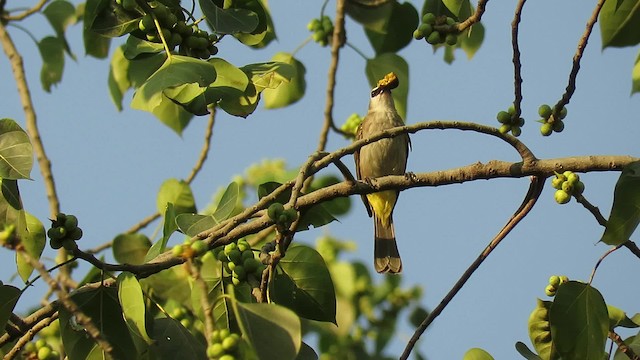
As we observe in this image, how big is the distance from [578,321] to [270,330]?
47.6 inches

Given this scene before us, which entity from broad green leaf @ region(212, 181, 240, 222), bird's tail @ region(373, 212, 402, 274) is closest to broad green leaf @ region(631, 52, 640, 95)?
broad green leaf @ region(212, 181, 240, 222)

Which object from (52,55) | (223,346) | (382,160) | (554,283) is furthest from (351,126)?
(223,346)

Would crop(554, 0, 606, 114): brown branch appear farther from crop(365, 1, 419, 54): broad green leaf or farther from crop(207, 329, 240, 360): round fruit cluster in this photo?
crop(207, 329, 240, 360): round fruit cluster

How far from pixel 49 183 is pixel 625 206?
334 centimetres

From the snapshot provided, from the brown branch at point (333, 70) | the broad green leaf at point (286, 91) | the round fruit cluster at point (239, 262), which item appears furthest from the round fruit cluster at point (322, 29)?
the round fruit cluster at point (239, 262)

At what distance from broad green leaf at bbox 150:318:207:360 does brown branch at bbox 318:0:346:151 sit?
2.36m

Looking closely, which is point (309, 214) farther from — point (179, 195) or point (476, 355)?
point (179, 195)

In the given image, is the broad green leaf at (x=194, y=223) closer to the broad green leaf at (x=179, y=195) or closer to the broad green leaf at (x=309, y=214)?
the broad green leaf at (x=309, y=214)

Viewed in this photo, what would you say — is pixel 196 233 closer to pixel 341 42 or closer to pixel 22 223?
pixel 22 223

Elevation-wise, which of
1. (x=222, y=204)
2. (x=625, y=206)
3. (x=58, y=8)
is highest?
(x=58, y=8)

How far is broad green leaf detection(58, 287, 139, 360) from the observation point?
3.12m

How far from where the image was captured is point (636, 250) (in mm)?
3283

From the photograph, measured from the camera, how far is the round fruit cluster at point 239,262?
11.0ft

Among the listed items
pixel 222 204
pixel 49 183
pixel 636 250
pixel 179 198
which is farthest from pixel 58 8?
pixel 636 250
